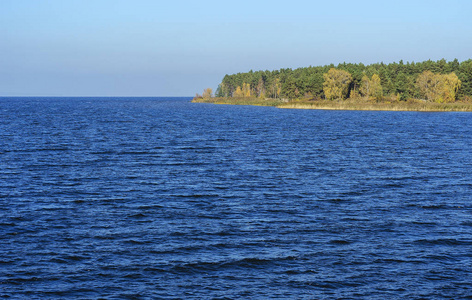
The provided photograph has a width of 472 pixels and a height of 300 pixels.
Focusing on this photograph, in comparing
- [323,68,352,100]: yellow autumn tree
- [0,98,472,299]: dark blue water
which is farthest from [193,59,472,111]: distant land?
[0,98,472,299]: dark blue water

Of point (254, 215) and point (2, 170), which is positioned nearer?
point (254, 215)

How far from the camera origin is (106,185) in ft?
103

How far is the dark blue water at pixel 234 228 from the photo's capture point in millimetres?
15656

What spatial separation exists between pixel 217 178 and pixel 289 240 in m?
14.9

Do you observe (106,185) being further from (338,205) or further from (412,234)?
(412,234)

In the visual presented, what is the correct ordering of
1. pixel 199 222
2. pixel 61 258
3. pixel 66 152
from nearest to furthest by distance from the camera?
pixel 61 258 < pixel 199 222 < pixel 66 152

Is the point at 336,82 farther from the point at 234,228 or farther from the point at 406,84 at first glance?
the point at 234,228

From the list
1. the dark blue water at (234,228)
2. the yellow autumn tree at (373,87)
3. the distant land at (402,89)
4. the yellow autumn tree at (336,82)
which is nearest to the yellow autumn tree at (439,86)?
the distant land at (402,89)

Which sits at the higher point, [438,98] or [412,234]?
[438,98]

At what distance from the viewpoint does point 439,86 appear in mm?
157500

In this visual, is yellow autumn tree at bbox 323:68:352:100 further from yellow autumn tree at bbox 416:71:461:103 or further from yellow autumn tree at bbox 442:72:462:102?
yellow autumn tree at bbox 442:72:462:102

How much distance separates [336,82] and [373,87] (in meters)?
14.0

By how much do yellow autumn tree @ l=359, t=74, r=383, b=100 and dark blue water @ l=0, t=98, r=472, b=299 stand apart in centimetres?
13814

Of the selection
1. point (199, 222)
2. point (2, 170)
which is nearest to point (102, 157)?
point (2, 170)
